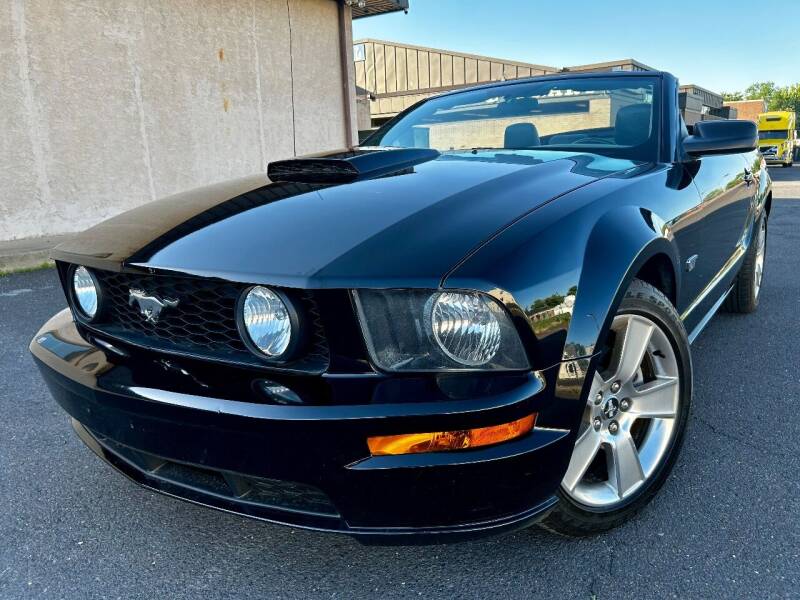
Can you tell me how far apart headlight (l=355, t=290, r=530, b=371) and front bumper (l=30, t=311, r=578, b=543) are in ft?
0.21

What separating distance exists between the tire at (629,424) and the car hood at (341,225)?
1.38 feet

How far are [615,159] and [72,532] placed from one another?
2.24 metres

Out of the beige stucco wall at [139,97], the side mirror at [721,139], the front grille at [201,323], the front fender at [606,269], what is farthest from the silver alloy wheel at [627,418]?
the beige stucco wall at [139,97]

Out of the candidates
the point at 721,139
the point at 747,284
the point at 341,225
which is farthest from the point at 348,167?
the point at 747,284

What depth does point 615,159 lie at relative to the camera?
2273 millimetres

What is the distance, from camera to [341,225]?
57.4 inches

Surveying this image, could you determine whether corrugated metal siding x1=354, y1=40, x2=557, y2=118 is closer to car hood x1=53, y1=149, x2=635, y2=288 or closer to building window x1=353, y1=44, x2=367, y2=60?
building window x1=353, y1=44, x2=367, y2=60

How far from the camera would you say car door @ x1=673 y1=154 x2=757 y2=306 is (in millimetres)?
2178

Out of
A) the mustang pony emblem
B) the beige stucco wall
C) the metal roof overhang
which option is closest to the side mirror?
the mustang pony emblem

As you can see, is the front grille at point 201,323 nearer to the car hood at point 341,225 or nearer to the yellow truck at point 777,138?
the car hood at point 341,225

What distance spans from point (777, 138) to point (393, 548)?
1262 inches

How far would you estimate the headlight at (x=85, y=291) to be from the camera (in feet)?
5.60

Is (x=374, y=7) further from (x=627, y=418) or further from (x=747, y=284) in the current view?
(x=627, y=418)

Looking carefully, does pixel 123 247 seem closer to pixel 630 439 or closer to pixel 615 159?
pixel 630 439
